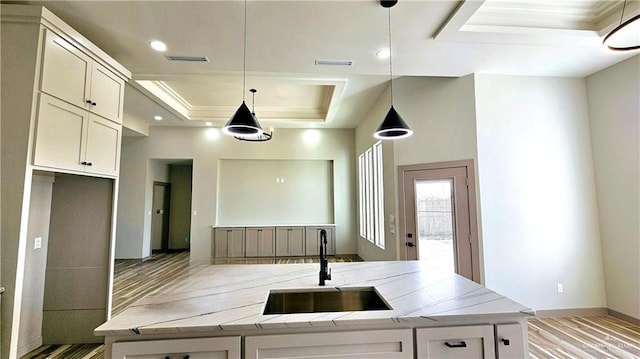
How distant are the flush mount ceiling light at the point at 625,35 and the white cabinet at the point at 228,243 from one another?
6.96 metres

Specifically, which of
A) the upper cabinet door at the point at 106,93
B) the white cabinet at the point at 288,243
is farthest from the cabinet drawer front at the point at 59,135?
the white cabinet at the point at 288,243

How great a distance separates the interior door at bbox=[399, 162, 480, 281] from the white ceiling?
1376mm

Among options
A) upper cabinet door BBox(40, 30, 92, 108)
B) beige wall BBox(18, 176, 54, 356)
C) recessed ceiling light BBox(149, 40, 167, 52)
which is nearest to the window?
recessed ceiling light BBox(149, 40, 167, 52)

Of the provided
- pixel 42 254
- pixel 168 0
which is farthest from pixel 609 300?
pixel 42 254

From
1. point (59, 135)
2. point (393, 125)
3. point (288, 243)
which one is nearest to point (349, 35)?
point (393, 125)

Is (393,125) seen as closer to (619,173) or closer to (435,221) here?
(435,221)

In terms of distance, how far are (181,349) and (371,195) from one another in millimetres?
5176

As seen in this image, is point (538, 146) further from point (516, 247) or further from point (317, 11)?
point (317, 11)

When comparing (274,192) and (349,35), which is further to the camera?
(274,192)

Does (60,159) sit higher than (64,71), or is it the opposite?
(64,71)

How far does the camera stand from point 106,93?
2773 millimetres

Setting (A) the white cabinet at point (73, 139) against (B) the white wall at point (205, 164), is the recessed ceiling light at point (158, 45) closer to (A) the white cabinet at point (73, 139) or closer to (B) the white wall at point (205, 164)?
(A) the white cabinet at point (73, 139)

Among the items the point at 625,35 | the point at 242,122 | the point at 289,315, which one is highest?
the point at 625,35

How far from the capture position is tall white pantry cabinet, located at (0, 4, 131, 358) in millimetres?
2006
